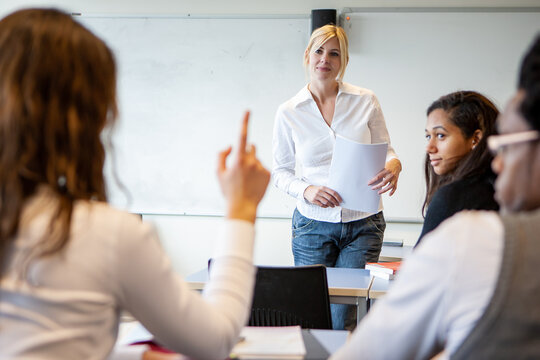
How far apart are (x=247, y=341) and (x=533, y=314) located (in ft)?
2.51

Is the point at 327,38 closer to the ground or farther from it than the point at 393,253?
farther from it

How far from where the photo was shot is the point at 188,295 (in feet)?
2.89

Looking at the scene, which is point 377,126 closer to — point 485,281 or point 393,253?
point 393,253

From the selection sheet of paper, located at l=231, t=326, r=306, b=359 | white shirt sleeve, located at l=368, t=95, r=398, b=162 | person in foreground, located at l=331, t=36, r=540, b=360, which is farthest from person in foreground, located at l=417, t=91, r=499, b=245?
person in foreground, located at l=331, t=36, r=540, b=360

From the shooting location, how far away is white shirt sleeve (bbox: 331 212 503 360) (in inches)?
31.0

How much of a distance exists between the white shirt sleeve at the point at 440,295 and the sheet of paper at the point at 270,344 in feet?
1.34

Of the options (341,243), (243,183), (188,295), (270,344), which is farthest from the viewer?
(341,243)

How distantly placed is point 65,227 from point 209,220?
4048 millimetres

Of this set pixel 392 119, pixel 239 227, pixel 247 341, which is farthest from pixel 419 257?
pixel 392 119

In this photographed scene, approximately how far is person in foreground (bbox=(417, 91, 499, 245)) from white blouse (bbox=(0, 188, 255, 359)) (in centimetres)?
110

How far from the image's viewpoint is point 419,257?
2.74ft

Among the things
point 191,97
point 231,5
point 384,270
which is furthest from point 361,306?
point 231,5

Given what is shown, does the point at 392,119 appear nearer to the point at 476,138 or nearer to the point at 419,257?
the point at 476,138

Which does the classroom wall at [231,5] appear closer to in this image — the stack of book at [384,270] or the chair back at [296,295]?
the stack of book at [384,270]
